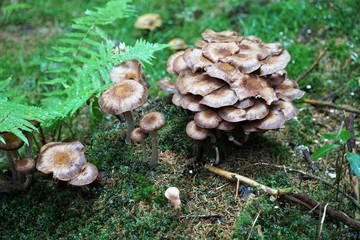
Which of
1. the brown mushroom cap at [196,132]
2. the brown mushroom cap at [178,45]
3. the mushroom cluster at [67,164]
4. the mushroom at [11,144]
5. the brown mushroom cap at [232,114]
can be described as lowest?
the brown mushroom cap at [178,45]

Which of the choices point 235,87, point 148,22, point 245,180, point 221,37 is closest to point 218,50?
point 221,37

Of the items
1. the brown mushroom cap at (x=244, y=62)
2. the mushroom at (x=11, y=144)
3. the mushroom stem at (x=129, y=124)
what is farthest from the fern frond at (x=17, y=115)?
the brown mushroom cap at (x=244, y=62)

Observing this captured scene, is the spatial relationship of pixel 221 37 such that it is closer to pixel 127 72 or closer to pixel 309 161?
pixel 127 72

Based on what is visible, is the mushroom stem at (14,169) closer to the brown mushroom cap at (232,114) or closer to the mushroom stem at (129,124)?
the mushroom stem at (129,124)

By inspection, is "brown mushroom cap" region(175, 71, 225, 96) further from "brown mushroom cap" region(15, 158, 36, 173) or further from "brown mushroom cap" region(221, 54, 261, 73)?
"brown mushroom cap" region(15, 158, 36, 173)

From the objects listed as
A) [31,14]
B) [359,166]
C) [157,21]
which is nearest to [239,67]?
[359,166]

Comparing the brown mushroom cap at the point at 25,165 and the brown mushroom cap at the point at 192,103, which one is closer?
the brown mushroom cap at the point at 25,165
